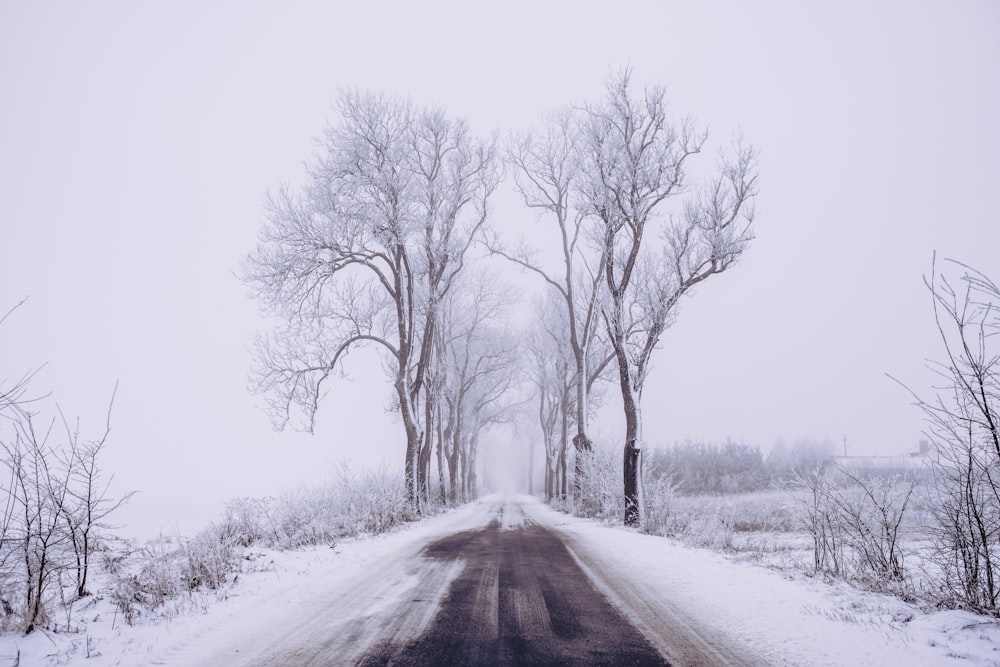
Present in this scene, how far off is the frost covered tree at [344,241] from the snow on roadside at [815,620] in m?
11.4

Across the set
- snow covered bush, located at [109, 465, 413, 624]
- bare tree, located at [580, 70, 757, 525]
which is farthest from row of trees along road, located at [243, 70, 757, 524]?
snow covered bush, located at [109, 465, 413, 624]

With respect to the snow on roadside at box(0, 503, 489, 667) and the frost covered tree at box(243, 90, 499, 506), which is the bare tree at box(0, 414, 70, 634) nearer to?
the snow on roadside at box(0, 503, 489, 667)

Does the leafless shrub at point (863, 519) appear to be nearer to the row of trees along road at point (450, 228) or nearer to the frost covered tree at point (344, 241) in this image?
the row of trees along road at point (450, 228)

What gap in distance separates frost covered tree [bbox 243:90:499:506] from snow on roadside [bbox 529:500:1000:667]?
11441mm

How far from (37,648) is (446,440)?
2426 cm

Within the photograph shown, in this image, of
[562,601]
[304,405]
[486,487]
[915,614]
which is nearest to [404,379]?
[304,405]

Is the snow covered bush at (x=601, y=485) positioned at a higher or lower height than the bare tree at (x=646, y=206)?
lower

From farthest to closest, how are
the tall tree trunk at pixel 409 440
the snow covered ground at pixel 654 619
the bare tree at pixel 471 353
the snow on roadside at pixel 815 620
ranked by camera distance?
the bare tree at pixel 471 353
the tall tree trunk at pixel 409 440
the snow covered ground at pixel 654 619
the snow on roadside at pixel 815 620

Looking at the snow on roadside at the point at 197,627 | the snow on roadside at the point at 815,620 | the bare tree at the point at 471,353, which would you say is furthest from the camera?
the bare tree at the point at 471,353

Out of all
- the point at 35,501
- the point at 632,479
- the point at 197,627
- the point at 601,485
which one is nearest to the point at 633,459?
the point at 632,479

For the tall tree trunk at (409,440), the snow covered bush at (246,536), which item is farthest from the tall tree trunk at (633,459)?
the tall tree trunk at (409,440)

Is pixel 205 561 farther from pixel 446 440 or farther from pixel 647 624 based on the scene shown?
pixel 446 440

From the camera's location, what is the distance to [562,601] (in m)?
4.44

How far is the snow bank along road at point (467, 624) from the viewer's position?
3086mm
